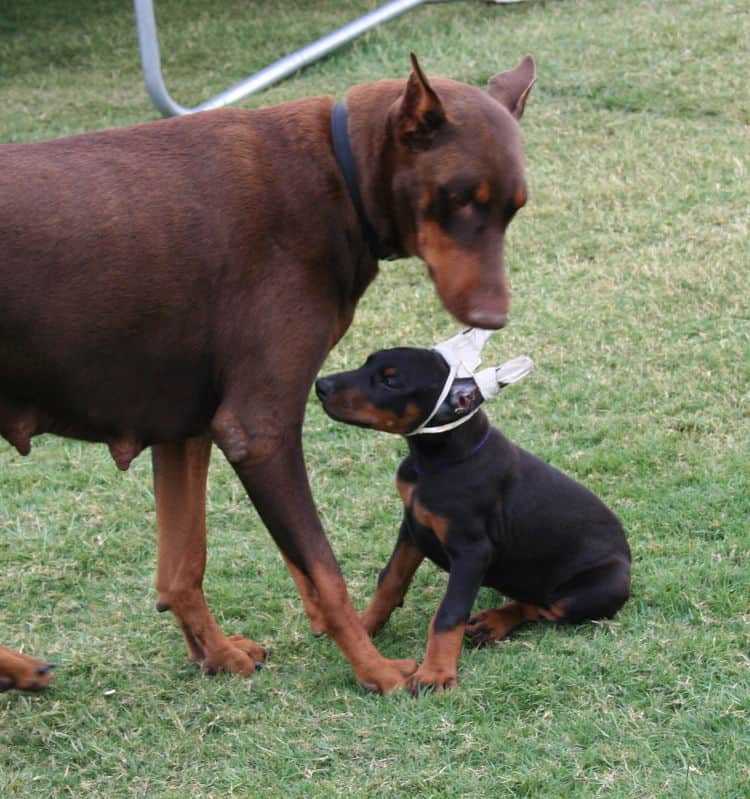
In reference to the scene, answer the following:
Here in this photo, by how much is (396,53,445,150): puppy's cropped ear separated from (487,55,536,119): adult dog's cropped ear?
504 millimetres

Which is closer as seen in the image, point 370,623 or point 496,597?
point 370,623

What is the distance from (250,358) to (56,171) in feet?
2.66

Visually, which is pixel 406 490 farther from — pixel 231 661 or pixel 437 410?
pixel 231 661

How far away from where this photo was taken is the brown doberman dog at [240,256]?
390 centimetres

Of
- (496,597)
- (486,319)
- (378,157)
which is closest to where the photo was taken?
(486,319)

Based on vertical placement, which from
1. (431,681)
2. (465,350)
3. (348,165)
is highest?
(348,165)

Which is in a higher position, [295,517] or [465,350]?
[465,350]

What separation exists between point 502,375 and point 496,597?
1.09 meters

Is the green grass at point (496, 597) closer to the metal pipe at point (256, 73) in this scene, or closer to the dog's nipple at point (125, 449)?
the dog's nipple at point (125, 449)

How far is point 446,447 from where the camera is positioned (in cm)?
461

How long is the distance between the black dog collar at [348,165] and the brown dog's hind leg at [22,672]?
184 centimetres

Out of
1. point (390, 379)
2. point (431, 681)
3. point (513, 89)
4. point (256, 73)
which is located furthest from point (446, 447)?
point (256, 73)

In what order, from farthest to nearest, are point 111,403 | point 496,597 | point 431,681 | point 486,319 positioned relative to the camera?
point 496,597
point 431,681
point 111,403
point 486,319

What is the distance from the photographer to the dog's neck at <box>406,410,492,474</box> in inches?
181
